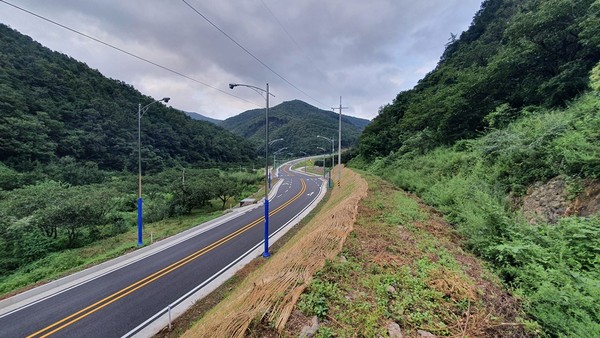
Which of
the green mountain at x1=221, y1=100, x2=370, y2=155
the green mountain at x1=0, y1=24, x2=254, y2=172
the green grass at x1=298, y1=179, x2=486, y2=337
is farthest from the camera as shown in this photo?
the green mountain at x1=221, y1=100, x2=370, y2=155

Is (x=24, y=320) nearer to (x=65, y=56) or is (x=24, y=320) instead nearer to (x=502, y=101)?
(x=502, y=101)

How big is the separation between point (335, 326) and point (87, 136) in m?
78.3

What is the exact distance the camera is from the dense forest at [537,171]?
4.85 meters

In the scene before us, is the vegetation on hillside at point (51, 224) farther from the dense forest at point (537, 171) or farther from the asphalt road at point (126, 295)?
the dense forest at point (537, 171)

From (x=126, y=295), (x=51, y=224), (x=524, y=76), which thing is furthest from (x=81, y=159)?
(x=524, y=76)

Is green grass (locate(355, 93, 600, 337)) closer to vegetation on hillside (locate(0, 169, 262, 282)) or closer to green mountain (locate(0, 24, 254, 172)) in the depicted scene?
vegetation on hillside (locate(0, 169, 262, 282))

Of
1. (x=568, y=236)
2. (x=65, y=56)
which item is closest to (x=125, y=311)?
(x=568, y=236)

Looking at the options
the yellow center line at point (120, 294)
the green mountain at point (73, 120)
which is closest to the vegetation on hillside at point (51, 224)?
the yellow center line at point (120, 294)

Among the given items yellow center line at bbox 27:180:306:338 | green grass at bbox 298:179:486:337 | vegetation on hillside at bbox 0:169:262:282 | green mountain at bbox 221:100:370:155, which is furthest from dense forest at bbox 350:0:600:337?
green mountain at bbox 221:100:370:155

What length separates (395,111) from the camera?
4481 cm

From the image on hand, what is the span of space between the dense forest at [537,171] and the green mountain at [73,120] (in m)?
67.3

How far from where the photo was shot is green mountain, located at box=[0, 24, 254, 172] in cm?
4775

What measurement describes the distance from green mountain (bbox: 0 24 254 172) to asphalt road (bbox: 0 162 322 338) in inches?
2065

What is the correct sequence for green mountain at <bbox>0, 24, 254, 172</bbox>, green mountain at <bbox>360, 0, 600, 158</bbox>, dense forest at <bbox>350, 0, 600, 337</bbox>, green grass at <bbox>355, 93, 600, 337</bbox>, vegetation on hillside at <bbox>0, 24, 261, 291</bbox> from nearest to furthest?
green grass at <bbox>355, 93, 600, 337</bbox>, dense forest at <bbox>350, 0, 600, 337</bbox>, green mountain at <bbox>360, 0, 600, 158</bbox>, vegetation on hillside at <bbox>0, 24, 261, 291</bbox>, green mountain at <bbox>0, 24, 254, 172</bbox>
